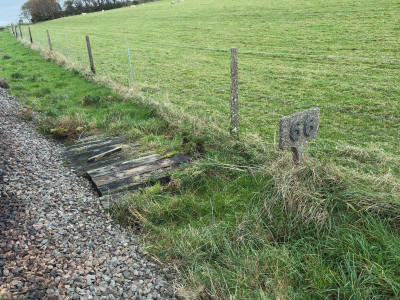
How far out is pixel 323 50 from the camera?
1314cm

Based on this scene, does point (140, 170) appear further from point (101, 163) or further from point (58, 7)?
point (58, 7)

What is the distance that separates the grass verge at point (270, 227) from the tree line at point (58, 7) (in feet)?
238

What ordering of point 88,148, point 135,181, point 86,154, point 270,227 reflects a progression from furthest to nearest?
point 88,148
point 86,154
point 135,181
point 270,227

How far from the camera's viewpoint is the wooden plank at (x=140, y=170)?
4926mm

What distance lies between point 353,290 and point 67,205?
3605 millimetres

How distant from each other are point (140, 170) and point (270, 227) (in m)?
2.55

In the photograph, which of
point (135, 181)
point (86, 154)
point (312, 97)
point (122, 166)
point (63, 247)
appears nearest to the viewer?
point (63, 247)

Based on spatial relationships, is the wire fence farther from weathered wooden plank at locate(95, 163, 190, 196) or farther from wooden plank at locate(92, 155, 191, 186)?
weathered wooden plank at locate(95, 163, 190, 196)

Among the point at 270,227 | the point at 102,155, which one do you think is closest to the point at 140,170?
the point at 102,155

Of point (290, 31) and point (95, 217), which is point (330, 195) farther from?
point (290, 31)

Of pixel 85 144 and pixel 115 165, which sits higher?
pixel 85 144

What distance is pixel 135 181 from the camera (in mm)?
4801

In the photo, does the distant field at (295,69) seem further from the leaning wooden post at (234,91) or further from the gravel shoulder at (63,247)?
the gravel shoulder at (63,247)

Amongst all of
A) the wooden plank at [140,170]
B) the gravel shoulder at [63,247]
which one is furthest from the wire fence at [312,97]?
the gravel shoulder at [63,247]
